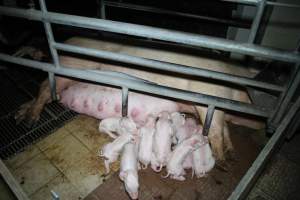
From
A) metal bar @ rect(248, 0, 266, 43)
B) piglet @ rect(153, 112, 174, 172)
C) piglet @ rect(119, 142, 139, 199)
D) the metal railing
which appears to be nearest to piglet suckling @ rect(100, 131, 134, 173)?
piglet @ rect(119, 142, 139, 199)

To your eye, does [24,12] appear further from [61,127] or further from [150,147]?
[150,147]

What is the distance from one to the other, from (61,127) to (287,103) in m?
2.52

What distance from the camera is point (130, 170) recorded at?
8.56 feet

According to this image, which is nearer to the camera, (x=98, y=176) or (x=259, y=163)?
(x=259, y=163)

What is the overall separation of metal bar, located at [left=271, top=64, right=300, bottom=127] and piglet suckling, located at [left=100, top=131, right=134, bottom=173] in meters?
1.43

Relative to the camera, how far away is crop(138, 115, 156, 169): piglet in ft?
9.39

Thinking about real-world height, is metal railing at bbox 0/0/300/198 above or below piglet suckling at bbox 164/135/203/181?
above

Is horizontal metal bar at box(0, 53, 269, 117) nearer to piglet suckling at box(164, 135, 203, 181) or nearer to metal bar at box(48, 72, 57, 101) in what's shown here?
metal bar at box(48, 72, 57, 101)

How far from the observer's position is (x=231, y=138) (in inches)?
132

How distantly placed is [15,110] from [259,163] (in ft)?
9.86

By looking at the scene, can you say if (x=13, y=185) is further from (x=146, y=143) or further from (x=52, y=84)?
(x=52, y=84)

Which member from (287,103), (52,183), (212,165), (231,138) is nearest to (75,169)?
(52,183)

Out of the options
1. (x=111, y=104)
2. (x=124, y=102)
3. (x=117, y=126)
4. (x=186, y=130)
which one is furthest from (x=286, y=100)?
(x=111, y=104)

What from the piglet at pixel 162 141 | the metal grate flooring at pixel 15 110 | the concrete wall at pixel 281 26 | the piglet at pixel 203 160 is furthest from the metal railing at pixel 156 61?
the concrete wall at pixel 281 26
